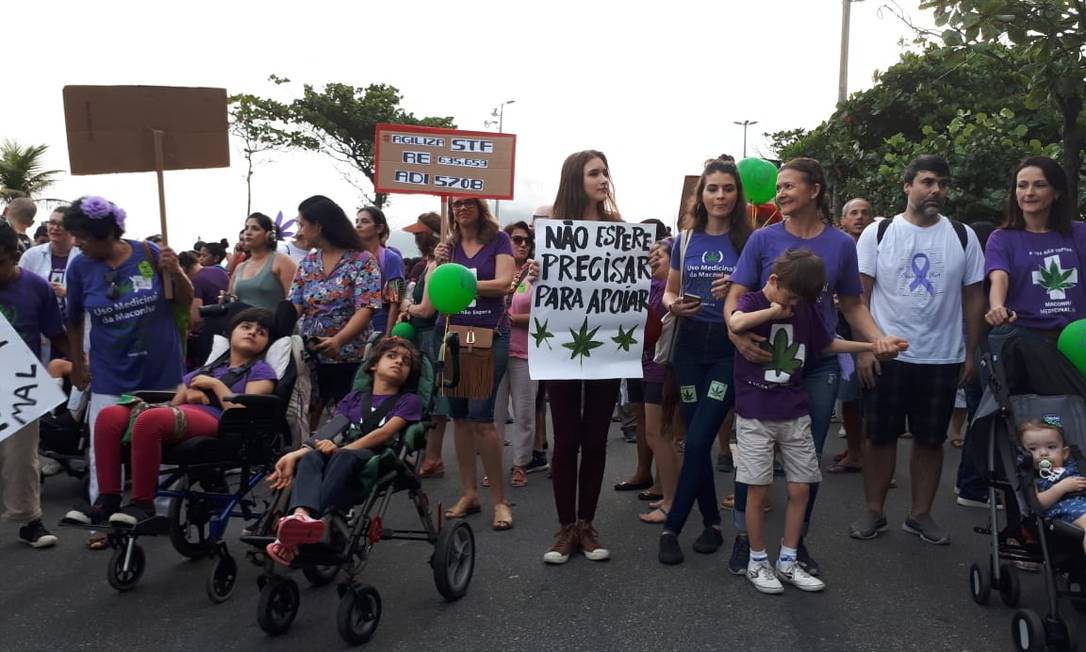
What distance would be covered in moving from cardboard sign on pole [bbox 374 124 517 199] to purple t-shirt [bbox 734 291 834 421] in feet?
6.43

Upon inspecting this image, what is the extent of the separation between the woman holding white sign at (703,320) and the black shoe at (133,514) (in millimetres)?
2443

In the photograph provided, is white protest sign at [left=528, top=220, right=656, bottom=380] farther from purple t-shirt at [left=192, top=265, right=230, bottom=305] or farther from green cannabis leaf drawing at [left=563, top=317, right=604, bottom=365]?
purple t-shirt at [left=192, top=265, right=230, bottom=305]

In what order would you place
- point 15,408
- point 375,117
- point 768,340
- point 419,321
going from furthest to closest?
point 375,117 → point 419,321 → point 15,408 → point 768,340

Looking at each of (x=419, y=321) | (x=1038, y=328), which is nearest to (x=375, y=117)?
(x=419, y=321)

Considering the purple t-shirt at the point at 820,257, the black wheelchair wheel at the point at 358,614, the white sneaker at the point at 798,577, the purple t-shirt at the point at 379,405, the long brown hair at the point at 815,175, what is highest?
the long brown hair at the point at 815,175

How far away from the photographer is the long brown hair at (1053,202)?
4.53m

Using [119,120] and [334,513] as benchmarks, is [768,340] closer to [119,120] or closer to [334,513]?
[334,513]

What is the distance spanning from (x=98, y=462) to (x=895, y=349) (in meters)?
3.59

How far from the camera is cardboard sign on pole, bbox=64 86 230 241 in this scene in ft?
16.3

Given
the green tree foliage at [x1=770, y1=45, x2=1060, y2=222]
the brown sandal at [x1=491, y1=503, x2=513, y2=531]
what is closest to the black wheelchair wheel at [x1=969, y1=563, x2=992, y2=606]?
the brown sandal at [x1=491, y1=503, x2=513, y2=531]

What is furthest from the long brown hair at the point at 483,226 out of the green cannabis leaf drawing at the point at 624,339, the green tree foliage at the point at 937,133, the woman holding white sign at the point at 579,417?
the green tree foliage at the point at 937,133

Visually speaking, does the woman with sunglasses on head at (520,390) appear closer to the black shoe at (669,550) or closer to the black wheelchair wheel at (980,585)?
the black shoe at (669,550)

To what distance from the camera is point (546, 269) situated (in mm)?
4508

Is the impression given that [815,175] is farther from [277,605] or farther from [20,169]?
[20,169]
